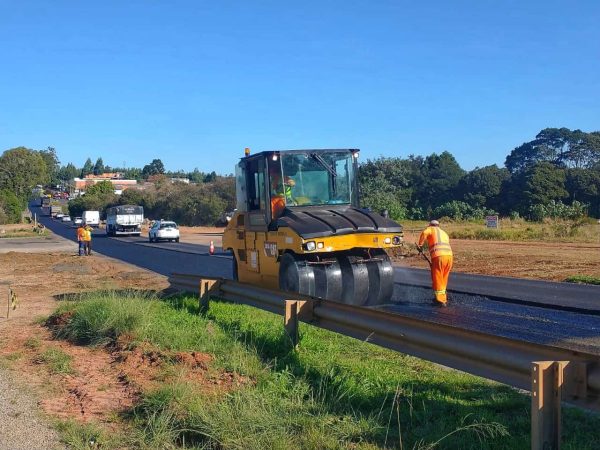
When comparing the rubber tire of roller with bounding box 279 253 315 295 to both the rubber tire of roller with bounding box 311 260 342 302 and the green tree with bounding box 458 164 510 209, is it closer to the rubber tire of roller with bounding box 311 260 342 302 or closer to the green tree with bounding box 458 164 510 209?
the rubber tire of roller with bounding box 311 260 342 302

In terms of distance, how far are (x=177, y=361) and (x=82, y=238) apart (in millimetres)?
25999

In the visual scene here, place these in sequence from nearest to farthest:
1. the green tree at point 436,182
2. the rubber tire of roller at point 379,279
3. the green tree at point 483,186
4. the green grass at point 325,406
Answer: the green grass at point 325,406 → the rubber tire of roller at point 379,279 → the green tree at point 483,186 → the green tree at point 436,182

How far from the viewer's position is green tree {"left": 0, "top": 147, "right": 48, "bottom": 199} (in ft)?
384

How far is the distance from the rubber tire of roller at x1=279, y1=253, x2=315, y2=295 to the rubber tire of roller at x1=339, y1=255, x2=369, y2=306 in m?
0.67

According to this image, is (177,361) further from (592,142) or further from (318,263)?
(592,142)

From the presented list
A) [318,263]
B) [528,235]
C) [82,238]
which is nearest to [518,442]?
[318,263]

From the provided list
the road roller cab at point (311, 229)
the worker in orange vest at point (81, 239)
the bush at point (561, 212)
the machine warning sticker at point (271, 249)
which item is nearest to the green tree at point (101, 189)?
the bush at point (561, 212)

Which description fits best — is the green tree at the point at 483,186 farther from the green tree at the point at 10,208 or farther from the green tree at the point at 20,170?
Answer: the green tree at the point at 20,170

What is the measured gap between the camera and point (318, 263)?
1102 centimetres

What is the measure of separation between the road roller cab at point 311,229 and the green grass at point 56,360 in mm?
3817

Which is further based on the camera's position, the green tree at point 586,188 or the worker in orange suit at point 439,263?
the green tree at point 586,188

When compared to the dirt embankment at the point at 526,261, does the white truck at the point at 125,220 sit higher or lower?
higher

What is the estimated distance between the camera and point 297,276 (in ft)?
35.3

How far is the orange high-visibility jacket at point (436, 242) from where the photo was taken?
40.1 ft
